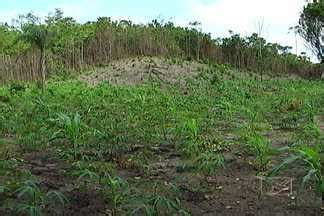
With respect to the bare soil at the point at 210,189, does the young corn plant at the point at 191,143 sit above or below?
above

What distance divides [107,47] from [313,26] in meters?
15.5

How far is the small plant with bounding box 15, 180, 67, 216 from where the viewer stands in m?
3.69

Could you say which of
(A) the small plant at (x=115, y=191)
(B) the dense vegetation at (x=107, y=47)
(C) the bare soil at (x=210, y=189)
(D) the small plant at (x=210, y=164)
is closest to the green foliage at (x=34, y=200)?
(C) the bare soil at (x=210, y=189)

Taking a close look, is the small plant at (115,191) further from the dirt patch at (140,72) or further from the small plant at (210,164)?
the dirt patch at (140,72)

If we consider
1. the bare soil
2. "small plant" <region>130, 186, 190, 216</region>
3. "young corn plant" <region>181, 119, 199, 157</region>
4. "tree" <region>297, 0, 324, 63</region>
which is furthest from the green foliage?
"tree" <region>297, 0, 324, 63</region>

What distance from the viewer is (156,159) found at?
589cm

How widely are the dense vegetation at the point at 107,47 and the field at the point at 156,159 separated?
5.58 m

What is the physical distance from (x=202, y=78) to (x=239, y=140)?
41.8 ft

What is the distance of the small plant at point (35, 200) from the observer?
Answer: 369 centimetres

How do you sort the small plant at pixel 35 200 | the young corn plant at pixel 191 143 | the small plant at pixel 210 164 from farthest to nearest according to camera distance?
the young corn plant at pixel 191 143 → the small plant at pixel 210 164 → the small plant at pixel 35 200

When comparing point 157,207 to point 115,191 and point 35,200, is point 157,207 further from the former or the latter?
point 35,200

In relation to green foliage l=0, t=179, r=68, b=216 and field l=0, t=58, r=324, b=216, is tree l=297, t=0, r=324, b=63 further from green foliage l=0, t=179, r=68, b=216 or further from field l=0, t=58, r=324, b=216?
green foliage l=0, t=179, r=68, b=216

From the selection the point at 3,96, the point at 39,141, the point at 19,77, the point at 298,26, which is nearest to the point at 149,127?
the point at 39,141

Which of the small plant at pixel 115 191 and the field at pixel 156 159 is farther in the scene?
the field at pixel 156 159
